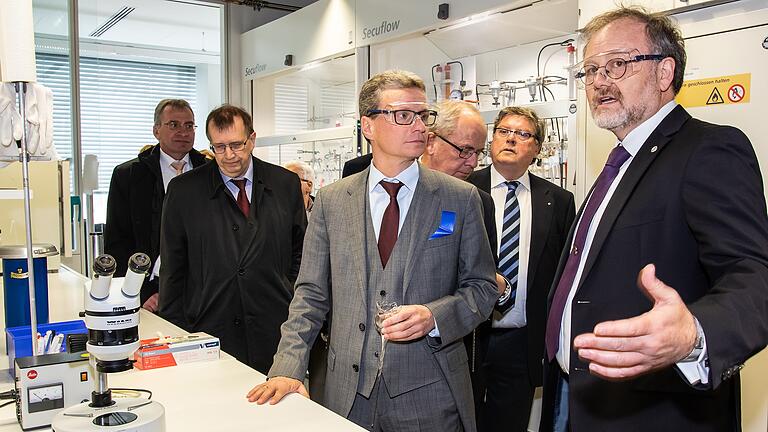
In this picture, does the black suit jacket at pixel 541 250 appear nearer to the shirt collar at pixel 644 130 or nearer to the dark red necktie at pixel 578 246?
the dark red necktie at pixel 578 246

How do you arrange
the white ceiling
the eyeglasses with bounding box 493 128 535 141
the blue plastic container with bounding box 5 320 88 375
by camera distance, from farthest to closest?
the white ceiling
the eyeglasses with bounding box 493 128 535 141
the blue plastic container with bounding box 5 320 88 375

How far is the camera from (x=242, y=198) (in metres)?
2.72

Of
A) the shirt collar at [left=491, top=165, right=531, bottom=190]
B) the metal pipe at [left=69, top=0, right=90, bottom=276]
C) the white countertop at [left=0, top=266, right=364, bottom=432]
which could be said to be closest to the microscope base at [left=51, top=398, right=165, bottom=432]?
the white countertop at [left=0, top=266, right=364, bottom=432]

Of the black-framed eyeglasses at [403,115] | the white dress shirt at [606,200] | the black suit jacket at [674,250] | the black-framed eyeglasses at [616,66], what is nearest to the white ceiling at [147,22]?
the black-framed eyeglasses at [403,115]

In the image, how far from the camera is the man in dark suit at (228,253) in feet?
8.48

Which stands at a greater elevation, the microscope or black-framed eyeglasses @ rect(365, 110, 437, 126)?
black-framed eyeglasses @ rect(365, 110, 437, 126)

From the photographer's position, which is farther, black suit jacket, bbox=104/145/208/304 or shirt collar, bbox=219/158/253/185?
black suit jacket, bbox=104/145/208/304

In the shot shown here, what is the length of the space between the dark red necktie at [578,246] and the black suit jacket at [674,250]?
131 millimetres

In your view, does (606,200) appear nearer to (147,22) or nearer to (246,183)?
(246,183)

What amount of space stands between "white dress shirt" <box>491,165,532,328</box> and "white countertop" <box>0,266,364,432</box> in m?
1.28

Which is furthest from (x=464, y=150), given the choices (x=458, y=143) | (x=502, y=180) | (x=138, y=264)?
(x=138, y=264)

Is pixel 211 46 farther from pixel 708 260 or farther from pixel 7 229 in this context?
pixel 708 260

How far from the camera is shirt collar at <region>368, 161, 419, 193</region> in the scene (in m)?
1.91

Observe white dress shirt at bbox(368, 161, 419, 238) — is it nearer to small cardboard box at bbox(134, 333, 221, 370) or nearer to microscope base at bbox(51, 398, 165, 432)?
small cardboard box at bbox(134, 333, 221, 370)
